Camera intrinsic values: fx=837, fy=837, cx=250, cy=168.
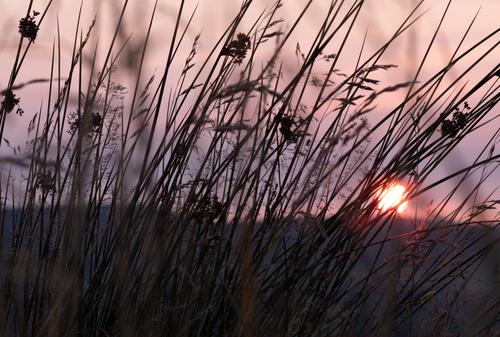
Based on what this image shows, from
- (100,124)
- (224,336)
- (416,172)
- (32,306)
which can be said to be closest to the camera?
(224,336)

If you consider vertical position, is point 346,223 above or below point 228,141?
below

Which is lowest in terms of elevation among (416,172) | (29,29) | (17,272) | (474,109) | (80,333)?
(80,333)

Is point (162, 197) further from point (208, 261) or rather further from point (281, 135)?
point (281, 135)

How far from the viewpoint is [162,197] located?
1894mm

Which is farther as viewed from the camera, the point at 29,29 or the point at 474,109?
the point at 29,29

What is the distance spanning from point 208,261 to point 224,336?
0.61 ft

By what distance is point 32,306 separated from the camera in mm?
2148

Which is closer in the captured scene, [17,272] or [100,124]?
[17,272]

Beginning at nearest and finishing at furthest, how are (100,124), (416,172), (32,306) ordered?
(416,172), (32,306), (100,124)

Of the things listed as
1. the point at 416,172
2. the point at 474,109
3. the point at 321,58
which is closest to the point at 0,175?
the point at 321,58

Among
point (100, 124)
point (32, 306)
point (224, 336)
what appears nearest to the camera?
point (224, 336)

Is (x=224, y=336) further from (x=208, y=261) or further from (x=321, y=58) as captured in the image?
(x=321, y=58)

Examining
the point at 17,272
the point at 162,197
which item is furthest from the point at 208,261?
the point at 17,272

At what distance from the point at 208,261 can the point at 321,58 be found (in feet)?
1.73
